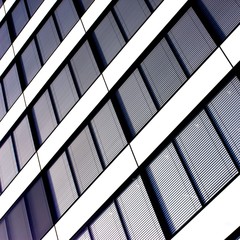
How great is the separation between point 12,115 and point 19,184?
3481 millimetres

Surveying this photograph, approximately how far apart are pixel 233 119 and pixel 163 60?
3.33m

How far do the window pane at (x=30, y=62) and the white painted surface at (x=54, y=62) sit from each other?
48 centimetres

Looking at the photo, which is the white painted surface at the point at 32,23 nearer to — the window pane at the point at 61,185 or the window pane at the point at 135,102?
the window pane at the point at 135,102

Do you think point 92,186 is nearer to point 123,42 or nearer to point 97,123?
point 97,123

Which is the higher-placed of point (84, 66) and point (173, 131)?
point (84, 66)

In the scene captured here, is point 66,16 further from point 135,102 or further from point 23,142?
point 135,102

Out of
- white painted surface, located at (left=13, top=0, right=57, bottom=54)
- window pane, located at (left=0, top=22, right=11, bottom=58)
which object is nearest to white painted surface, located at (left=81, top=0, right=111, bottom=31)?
white painted surface, located at (left=13, top=0, right=57, bottom=54)

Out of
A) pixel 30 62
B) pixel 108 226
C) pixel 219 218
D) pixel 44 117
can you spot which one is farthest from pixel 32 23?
pixel 219 218

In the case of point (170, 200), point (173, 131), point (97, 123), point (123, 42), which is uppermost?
point (123, 42)

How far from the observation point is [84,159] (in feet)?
46.3

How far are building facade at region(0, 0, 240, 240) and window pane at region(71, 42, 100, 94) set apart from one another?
5 centimetres

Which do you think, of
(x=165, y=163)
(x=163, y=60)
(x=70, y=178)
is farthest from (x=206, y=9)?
(x=70, y=178)

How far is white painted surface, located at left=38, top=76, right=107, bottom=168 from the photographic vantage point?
566 inches

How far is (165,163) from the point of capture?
38.3ft
